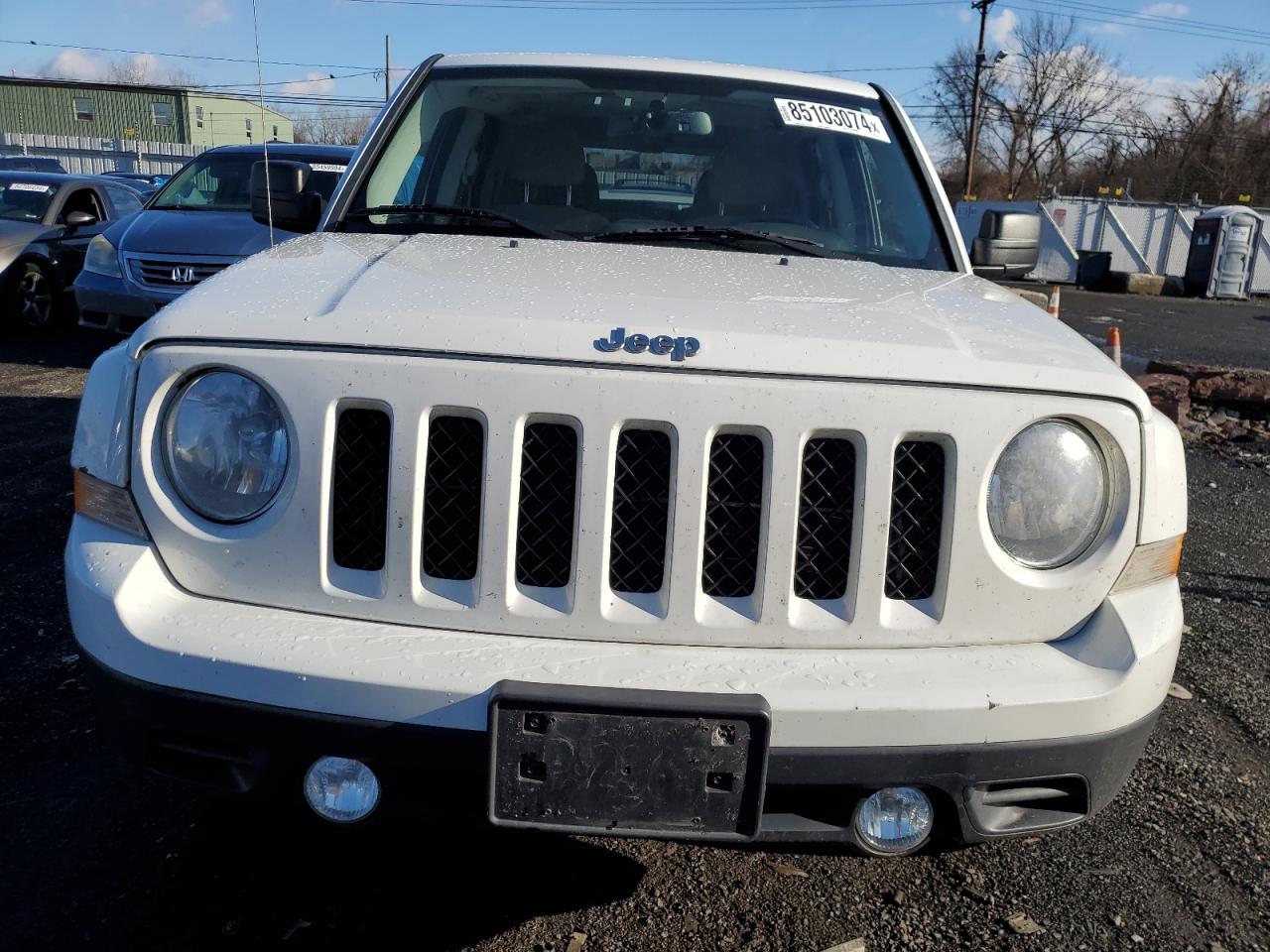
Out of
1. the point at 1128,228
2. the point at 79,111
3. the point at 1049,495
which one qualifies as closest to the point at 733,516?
the point at 1049,495

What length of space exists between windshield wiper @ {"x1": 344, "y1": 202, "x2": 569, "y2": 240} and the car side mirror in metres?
9.07

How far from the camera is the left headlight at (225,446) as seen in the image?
1.81 m

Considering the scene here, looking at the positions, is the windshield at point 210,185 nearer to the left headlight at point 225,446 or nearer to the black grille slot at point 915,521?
the left headlight at point 225,446

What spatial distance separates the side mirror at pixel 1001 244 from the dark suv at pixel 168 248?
5.83 meters

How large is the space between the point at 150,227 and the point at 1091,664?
835cm

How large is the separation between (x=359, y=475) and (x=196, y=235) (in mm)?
7233

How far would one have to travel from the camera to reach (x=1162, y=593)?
6.34ft

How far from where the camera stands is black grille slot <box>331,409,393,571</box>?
1.80m

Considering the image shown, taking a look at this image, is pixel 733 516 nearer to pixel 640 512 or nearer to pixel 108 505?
pixel 640 512

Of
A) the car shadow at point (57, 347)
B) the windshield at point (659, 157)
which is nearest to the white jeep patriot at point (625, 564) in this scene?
the windshield at point (659, 157)

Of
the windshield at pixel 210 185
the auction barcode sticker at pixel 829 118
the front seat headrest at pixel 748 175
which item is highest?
the auction barcode sticker at pixel 829 118

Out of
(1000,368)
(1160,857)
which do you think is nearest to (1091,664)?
(1000,368)

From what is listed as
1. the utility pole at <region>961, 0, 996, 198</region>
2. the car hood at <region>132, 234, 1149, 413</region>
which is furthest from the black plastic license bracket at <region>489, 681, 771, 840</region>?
the utility pole at <region>961, 0, 996, 198</region>

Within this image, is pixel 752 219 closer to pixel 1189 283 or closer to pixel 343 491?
pixel 343 491
